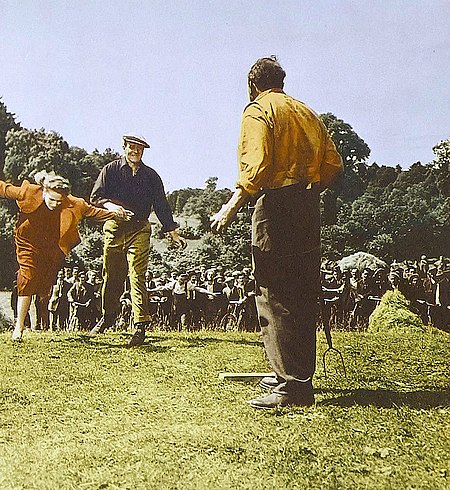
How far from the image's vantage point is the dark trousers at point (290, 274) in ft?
8.48

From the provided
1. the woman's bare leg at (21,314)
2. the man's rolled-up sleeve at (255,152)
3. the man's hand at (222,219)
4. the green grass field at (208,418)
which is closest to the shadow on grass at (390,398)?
the green grass field at (208,418)

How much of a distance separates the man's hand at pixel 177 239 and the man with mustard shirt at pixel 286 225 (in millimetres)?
535

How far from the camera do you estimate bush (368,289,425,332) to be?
3.29m

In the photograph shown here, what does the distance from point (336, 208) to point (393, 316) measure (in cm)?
87

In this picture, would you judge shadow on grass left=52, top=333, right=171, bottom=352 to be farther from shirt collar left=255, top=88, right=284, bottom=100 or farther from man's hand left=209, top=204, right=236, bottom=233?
shirt collar left=255, top=88, right=284, bottom=100

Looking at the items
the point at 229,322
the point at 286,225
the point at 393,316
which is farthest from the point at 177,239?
the point at 393,316

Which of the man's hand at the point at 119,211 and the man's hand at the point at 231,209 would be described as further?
the man's hand at the point at 119,211

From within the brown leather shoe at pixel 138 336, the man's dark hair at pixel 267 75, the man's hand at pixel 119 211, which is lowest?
the brown leather shoe at pixel 138 336

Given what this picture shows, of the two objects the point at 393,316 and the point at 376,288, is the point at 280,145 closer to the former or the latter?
the point at 376,288

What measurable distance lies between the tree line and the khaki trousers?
0.19ft

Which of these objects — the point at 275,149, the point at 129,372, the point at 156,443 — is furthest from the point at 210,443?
the point at 275,149

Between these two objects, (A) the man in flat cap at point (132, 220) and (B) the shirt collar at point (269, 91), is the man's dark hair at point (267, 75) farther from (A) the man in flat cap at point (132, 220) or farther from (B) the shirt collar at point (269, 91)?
(A) the man in flat cap at point (132, 220)

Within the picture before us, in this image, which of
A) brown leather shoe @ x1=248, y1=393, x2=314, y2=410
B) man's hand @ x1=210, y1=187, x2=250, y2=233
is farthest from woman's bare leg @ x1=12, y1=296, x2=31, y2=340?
brown leather shoe @ x1=248, y1=393, x2=314, y2=410

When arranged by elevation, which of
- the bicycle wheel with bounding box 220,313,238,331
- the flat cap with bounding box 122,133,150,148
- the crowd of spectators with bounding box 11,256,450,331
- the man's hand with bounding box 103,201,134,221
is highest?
the flat cap with bounding box 122,133,150,148
